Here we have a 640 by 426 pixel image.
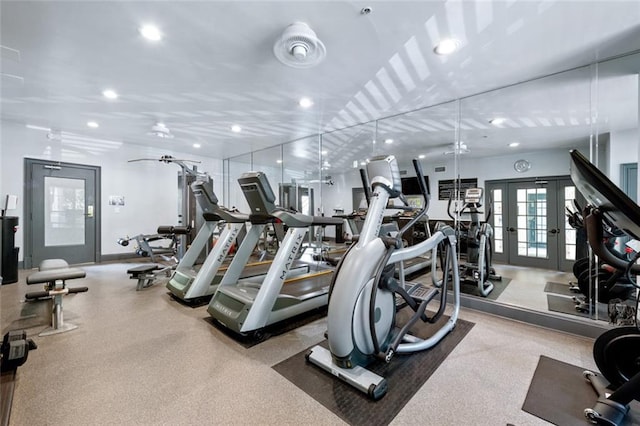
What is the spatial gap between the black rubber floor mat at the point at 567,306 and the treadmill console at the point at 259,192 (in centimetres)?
358

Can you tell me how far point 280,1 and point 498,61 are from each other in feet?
7.74

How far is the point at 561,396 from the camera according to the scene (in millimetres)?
1761

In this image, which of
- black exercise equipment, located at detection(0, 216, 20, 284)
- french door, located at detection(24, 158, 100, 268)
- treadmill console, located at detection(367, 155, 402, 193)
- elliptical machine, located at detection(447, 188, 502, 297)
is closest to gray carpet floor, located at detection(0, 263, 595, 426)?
elliptical machine, located at detection(447, 188, 502, 297)

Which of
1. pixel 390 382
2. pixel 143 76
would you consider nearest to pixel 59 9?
pixel 143 76

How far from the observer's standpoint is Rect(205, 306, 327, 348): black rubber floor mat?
248 cm

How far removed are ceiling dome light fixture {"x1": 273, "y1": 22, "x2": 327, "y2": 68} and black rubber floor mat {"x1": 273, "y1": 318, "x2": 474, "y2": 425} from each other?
2711 millimetres

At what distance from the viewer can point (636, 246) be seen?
11.1 feet

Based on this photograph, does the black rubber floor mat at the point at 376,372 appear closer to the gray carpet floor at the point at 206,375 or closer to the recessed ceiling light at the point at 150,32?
the gray carpet floor at the point at 206,375

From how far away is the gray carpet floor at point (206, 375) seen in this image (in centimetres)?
159

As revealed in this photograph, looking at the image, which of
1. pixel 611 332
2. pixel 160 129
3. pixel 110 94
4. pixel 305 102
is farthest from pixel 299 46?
pixel 160 129

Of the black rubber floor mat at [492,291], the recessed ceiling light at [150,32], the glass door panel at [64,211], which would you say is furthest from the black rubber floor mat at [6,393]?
the glass door panel at [64,211]

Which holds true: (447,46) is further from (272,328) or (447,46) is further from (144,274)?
(144,274)

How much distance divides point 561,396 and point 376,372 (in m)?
1.23

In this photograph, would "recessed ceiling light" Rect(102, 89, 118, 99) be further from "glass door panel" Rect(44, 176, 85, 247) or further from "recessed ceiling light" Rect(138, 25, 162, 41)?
"glass door panel" Rect(44, 176, 85, 247)
